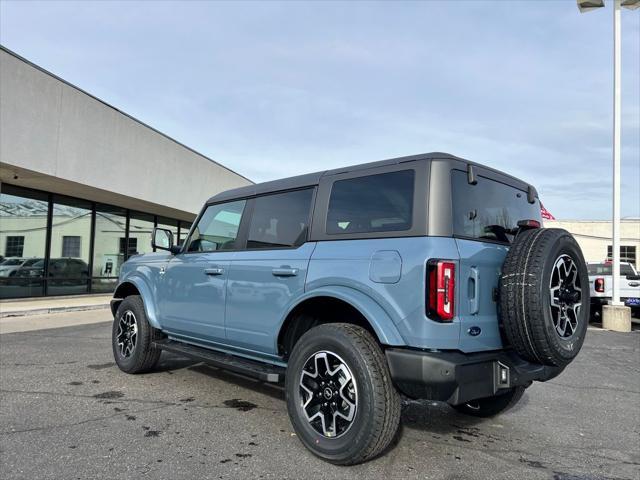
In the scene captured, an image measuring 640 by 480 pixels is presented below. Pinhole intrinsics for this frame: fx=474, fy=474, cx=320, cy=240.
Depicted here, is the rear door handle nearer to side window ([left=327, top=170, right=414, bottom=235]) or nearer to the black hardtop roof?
side window ([left=327, top=170, right=414, bottom=235])

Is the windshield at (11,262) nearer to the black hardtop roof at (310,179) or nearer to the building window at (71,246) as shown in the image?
the building window at (71,246)

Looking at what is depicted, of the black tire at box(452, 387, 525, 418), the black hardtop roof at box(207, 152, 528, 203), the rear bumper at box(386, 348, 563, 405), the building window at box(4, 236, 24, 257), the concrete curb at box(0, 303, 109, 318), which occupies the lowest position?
the concrete curb at box(0, 303, 109, 318)

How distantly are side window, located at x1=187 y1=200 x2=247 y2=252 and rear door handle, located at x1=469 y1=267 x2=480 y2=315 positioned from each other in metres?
2.25

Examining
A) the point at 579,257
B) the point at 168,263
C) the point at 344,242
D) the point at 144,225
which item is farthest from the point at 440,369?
the point at 144,225

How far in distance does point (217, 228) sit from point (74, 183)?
364 inches

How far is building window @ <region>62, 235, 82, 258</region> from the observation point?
47.6 ft

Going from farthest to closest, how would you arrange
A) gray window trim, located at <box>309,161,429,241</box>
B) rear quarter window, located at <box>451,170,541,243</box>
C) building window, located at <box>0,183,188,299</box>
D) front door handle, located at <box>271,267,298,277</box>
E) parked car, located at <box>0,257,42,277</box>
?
1. building window, located at <box>0,183,188,299</box>
2. parked car, located at <box>0,257,42,277</box>
3. front door handle, located at <box>271,267,298,277</box>
4. rear quarter window, located at <box>451,170,541,243</box>
5. gray window trim, located at <box>309,161,429,241</box>

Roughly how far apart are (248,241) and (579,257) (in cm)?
265

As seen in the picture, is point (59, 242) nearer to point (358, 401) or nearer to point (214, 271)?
point (214, 271)

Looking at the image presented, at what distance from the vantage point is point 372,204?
3441 mm

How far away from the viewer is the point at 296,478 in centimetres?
296

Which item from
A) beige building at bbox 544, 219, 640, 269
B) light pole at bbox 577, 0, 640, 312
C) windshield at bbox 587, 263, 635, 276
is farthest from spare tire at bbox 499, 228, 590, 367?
beige building at bbox 544, 219, 640, 269

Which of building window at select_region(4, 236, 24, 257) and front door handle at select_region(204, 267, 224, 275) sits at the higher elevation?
building window at select_region(4, 236, 24, 257)

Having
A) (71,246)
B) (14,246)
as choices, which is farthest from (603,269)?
(14,246)
